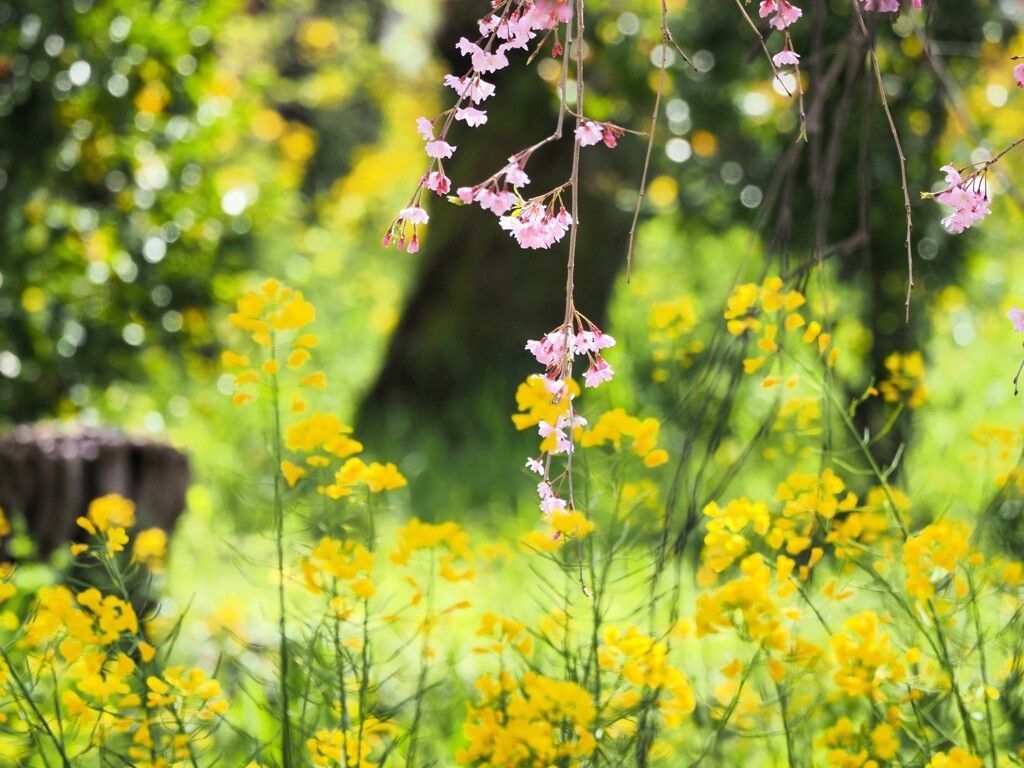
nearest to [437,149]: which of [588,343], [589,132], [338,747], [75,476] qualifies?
[589,132]

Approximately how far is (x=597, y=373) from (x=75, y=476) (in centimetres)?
220

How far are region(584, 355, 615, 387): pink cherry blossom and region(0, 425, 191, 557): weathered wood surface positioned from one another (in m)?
2.11

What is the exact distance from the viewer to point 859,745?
1.49 meters

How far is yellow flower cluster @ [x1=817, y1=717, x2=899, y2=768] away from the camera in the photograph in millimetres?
1384

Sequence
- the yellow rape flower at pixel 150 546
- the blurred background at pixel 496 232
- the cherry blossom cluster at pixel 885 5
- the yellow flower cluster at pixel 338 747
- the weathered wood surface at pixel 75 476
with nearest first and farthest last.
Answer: the cherry blossom cluster at pixel 885 5 → the yellow flower cluster at pixel 338 747 → the yellow rape flower at pixel 150 546 → the weathered wood surface at pixel 75 476 → the blurred background at pixel 496 232

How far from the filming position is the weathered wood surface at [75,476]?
3.10 meters

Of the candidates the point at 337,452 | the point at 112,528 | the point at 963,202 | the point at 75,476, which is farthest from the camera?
the point at 75,476

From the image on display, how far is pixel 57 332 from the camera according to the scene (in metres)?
3.88

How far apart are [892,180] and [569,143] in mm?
2347

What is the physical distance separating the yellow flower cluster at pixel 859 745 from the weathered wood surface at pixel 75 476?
221cm

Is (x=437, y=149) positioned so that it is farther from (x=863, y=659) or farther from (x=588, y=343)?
(x=863, y=659)

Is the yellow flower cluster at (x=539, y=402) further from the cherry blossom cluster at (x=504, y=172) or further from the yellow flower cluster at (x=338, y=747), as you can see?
the yellow flower cluster at (x=338, y=747)

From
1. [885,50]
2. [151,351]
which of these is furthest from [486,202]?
[151,351]

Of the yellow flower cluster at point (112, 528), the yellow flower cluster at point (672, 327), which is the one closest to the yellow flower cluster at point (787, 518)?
the yellow flower cluster at point (672, 327)
